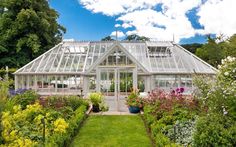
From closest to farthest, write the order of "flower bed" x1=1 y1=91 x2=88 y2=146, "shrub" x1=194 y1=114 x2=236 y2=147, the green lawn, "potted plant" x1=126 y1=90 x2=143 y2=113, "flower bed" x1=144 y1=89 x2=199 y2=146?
"flower bed" x1=1 y1=91 x2=88 y2=146 < "shrub" x1=194 y1=114 x2=236 y2=147 < "flower bed" x1=144 y1=89 x2=199 y2=146 < the green lawn < "potted plant" x1=126 y1=90 x2=143 y2=113

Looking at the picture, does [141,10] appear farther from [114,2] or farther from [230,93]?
[230,93]

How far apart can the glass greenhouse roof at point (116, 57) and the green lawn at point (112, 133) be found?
6.75 metres

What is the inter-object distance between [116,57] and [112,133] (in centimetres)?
961

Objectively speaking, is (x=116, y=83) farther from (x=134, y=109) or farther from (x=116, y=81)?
(x=134, y=109)

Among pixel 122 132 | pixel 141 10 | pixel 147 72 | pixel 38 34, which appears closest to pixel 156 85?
pixel 147 72

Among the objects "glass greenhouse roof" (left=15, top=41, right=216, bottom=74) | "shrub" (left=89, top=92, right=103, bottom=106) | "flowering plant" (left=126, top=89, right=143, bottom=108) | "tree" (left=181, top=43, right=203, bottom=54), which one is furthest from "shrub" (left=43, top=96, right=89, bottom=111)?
"tree" (left=181, top=43, right=203, bottom=54)

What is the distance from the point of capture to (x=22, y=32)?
29781mm

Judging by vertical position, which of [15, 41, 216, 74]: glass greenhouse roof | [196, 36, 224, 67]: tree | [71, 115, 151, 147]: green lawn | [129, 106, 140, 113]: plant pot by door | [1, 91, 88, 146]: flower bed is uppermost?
[196, 36, 224, 67]: tree

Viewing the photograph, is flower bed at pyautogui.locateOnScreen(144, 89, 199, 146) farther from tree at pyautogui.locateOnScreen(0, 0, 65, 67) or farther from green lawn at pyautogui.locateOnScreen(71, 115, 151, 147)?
tree at pyautogui.locateOnScreen(0, 0, 65, 67)

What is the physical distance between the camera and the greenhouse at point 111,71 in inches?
786

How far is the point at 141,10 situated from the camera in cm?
2527

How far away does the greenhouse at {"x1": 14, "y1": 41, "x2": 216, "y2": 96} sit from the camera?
19969 mm

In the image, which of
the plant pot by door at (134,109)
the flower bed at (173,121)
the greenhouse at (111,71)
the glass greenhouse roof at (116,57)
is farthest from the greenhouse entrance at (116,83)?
the flower bed at (173,121)

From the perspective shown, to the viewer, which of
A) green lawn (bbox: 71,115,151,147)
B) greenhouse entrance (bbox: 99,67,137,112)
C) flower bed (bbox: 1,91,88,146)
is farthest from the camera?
greenhouse entrance (bbox: 99,67,137,112)
